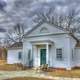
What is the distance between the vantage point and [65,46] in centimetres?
2206

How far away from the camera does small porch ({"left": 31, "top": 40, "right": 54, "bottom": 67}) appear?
2291 cm

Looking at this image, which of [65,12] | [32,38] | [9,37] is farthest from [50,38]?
[9,37]

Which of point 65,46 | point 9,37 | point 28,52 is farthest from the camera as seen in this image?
point 9,37

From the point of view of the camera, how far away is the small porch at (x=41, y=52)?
22906 millimetres

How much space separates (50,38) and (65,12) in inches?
860

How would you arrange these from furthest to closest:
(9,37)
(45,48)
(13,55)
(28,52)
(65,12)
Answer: (9,37) < (65,12) < (13,55) < (28,52) < (45,48)

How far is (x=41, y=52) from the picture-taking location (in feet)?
79.7

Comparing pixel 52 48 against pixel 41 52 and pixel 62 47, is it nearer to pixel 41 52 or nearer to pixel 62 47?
pixel 62 47

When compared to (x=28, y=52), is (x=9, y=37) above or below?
above

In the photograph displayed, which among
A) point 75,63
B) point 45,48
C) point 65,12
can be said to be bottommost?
point 75,63

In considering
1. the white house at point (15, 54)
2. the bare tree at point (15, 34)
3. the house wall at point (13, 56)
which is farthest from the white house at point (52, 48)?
the bare tree at point (15, 34)

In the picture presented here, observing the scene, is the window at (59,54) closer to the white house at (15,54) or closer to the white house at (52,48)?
the white house at (52,48)

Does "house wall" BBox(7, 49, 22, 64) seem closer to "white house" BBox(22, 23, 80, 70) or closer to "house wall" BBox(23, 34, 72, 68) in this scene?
"white house" BBox(22, 23, 80, 70)

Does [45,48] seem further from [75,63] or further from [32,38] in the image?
[75,63]
